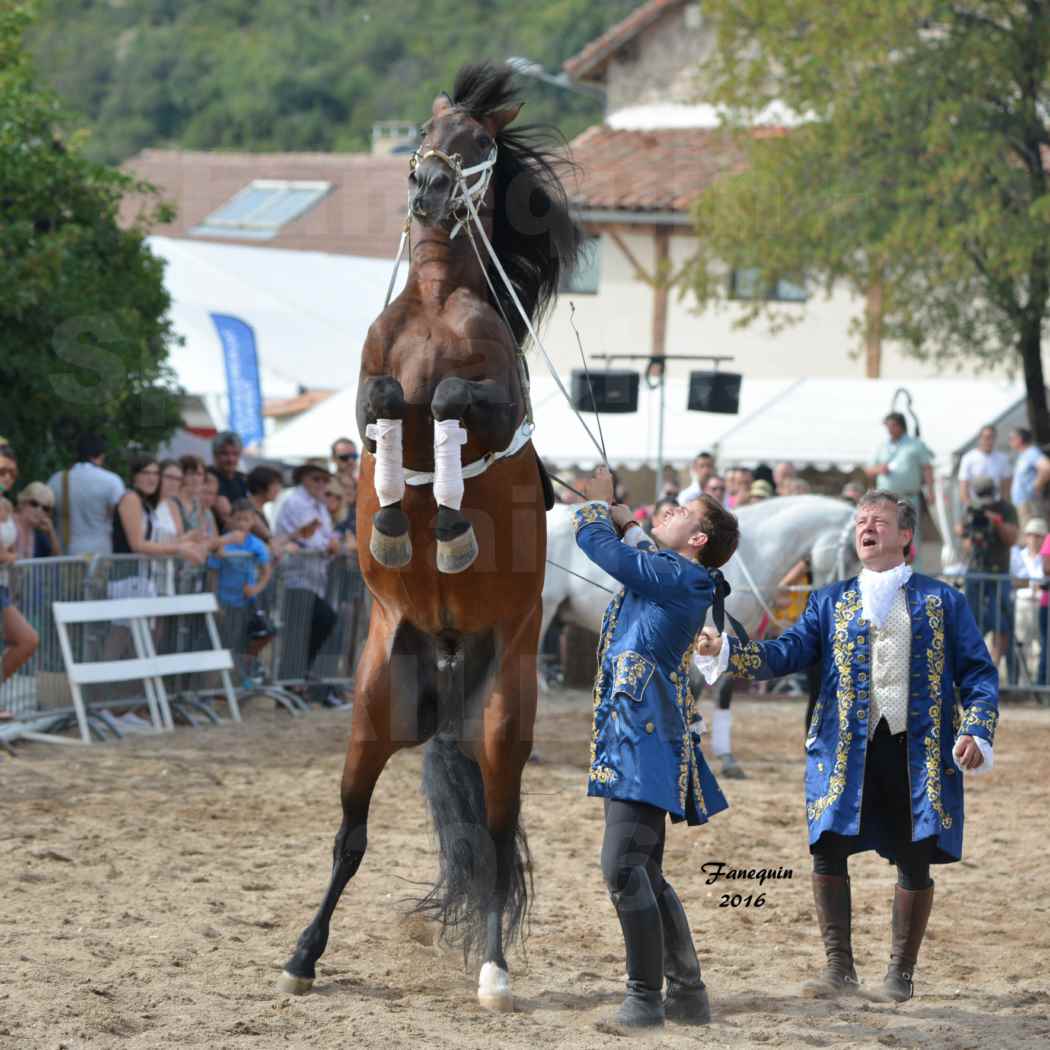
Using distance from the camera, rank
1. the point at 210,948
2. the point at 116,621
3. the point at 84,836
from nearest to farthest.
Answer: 1. the point at 210,948
2. the point at 84,836
3. the point at 116,621

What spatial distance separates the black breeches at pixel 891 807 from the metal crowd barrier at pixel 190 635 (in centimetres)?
581

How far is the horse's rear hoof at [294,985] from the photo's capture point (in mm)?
5133

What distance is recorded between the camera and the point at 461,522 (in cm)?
494

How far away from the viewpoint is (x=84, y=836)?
A: 23.9 feet

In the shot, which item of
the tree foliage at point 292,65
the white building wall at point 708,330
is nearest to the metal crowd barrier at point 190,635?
the white building wall at point 708,330

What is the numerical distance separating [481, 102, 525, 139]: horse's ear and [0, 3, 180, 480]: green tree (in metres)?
6.64

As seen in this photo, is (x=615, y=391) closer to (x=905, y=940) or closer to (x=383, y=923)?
(x=383, y=923)

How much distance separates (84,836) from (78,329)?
18.5 feet

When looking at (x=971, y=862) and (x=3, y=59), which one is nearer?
(x=971, y=862)

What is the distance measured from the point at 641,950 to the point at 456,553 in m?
1.27

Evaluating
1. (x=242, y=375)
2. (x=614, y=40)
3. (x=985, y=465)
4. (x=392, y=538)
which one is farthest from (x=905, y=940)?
(x=614, y=40)

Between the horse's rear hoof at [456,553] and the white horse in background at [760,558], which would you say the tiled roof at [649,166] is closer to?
the white horse in background at [760,558]

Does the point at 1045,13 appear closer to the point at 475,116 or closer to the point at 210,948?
the point at 475,116

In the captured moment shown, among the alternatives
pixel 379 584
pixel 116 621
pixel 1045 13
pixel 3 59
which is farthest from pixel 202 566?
pixel 1045 13
